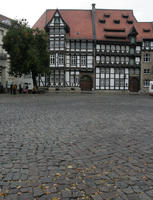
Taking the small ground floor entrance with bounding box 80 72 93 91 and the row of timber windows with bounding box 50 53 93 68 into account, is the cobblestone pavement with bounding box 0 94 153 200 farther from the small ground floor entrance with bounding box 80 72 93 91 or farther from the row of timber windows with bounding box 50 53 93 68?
the small ground floor entrance with bounding box 80 72 93 91

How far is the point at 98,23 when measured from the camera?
46281mm

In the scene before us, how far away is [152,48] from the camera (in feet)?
145

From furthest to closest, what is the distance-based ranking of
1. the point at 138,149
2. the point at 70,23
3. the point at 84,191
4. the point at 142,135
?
the point at 70,23
the point at 142,135
the point at 138,149
the point at 84,191

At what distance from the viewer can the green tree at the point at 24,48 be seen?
3147cm

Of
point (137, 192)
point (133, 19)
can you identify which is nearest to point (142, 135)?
point (137, 192)

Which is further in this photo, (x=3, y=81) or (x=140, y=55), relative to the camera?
(x=140, y=55)

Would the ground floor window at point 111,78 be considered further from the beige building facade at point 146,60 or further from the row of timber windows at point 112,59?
the beige building facade at point 146,60

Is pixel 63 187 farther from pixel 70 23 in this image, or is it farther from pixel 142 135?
pixel 70 23

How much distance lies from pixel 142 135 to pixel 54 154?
3.10 m

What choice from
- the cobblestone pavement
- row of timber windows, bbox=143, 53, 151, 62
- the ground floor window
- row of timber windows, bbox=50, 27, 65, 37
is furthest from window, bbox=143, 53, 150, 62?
the cobblestone pavement

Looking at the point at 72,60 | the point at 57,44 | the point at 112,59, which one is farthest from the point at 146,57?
the point at 57,44

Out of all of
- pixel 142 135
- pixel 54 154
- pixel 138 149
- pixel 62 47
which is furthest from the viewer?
pixel 62 47

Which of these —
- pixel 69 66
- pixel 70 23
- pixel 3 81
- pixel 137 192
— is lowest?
pixel 137 192

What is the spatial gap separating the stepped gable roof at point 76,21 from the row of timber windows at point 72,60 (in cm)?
391
